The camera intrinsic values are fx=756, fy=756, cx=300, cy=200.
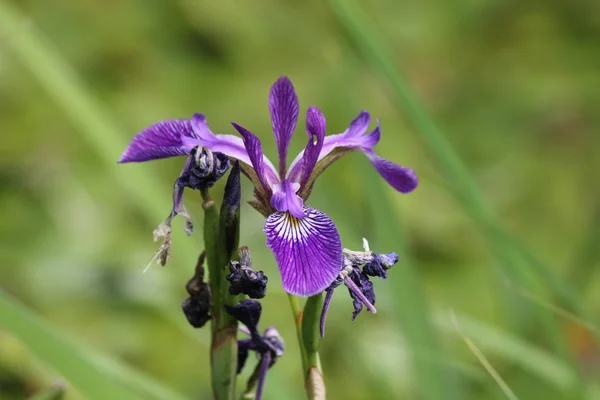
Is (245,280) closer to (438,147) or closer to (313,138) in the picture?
(313,138)

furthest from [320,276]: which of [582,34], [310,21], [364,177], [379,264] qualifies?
[582,34]

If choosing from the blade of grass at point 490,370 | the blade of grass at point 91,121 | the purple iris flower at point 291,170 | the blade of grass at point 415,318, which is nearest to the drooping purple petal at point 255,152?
the purple iris flower at point 291,170

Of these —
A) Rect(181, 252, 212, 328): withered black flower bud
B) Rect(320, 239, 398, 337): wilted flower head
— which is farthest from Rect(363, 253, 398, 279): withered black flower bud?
Rect(181, 252, 212, 328): withered black flower bud

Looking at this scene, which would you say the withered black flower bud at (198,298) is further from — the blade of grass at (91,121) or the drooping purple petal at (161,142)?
the blade of grass at (91,121)

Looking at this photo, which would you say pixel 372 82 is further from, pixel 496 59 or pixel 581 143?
pixel 581 143

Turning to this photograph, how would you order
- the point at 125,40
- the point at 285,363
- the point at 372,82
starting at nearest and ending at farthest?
the point at 285,363
the point at 125,40
the point at 372,82

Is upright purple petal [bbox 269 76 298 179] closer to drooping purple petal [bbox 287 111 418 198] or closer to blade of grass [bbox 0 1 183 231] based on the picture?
drooping purple petal [bbox 287 111 418 198]
